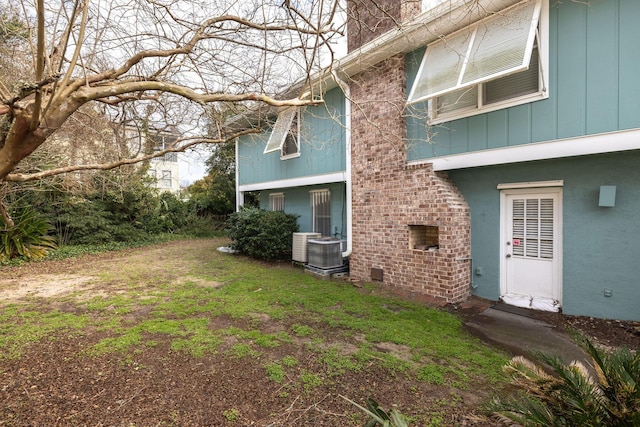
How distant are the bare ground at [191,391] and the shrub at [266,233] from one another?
541 centimetres

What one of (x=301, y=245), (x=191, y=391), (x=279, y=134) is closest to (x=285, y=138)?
(x=279, y=134)

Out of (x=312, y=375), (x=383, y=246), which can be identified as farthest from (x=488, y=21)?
(x=312, y=375)

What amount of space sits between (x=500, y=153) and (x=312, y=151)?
5.23m

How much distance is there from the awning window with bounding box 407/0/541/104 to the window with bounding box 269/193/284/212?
7.01 meters

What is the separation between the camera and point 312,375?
3.29 metres

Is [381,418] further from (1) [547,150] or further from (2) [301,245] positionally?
(2) [301,245]

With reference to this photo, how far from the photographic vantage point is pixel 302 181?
976 centimetres

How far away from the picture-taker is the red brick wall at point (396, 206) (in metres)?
5.92

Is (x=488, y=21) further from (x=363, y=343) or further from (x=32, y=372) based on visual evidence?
(x=32, y=372)

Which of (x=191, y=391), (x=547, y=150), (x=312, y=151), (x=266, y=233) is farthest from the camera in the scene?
(x=266, y=233)

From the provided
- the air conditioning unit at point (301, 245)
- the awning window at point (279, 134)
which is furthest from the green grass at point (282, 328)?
the awning window at point (279, 134)

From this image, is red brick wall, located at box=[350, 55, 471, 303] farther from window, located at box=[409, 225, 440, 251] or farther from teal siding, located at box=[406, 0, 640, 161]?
teal siding, located at box=[406, 0, 640, 161]

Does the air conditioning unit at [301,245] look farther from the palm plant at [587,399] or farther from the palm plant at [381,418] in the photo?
the palm plant at [381,418]

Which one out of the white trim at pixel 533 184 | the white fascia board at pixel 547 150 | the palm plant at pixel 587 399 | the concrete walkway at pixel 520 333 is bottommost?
the concrete walkway at pixel 520 333
